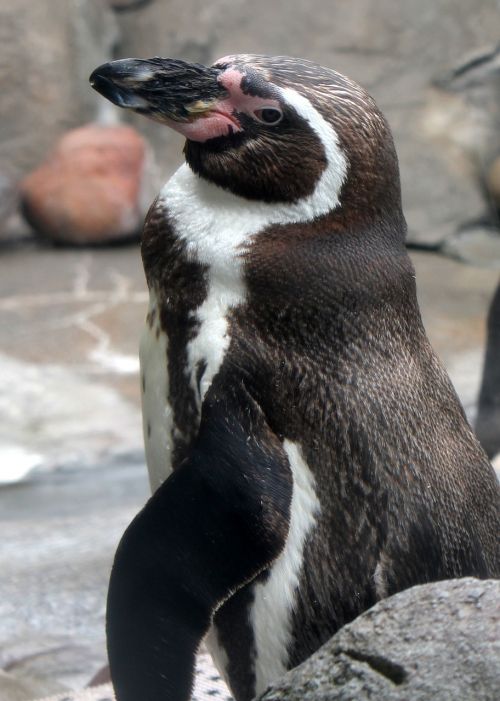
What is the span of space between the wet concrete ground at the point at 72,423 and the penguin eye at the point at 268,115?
1.52 m

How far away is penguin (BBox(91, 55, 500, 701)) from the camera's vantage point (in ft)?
5.54

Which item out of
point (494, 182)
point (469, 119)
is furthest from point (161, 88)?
point (469, 119)

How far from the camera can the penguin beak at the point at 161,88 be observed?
5.69 ft

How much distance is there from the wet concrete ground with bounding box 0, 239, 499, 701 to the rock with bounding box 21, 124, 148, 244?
0.15 metres

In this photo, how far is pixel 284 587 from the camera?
5.78ft

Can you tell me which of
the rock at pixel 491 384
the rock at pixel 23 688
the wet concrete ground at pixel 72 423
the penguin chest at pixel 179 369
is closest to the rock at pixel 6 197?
the wet concrete ground at pixel 72 423

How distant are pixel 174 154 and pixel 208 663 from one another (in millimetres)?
5727

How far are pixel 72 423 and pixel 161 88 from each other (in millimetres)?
3223

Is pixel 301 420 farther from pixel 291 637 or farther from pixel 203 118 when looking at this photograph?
pixel 203 118

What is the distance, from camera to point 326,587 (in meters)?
1.77

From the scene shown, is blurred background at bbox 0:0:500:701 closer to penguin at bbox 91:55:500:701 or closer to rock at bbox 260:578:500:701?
penguin at bbox 91:55:500:701

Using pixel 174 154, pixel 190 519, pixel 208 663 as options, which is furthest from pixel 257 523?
pixel 174 154

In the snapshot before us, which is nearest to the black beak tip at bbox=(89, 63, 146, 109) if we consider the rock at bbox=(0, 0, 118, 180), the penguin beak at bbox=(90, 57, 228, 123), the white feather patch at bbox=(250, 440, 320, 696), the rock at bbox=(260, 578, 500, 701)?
the penguin beak at bbox=(90, 57, 228, 123)

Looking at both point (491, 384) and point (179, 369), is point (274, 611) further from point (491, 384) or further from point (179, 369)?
point (491, 384)
